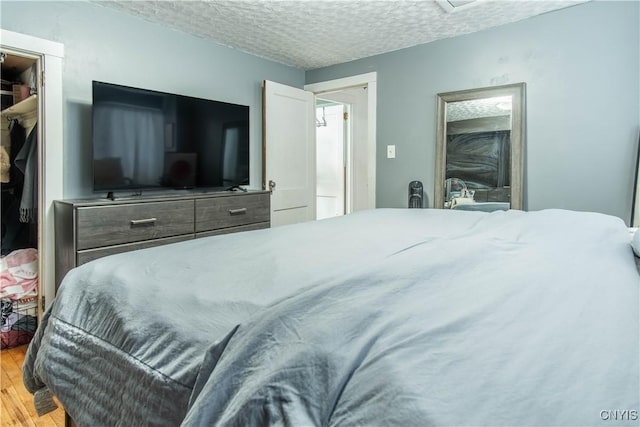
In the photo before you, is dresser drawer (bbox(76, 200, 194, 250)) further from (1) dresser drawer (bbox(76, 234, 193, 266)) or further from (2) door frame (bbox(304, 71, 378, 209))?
(2) door frame (bbox(304, 71, 378, 209))

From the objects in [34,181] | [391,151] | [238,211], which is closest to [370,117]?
[391,151]

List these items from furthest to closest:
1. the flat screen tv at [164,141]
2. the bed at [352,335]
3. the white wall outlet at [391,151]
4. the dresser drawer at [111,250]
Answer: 1. the white wall outlet at [391,151]
2. the flat screen tv at [164,141]
3. the dresser drawer at [111,250]
4. the bed at [352,335]

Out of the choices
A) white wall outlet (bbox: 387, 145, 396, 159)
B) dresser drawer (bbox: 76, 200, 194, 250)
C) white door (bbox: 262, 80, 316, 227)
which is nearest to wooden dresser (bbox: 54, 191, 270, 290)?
dresser drawer (bbox: 76, 200, 194, 250)

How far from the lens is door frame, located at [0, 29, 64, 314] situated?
248 cm

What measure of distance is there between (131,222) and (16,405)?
111 centimetres

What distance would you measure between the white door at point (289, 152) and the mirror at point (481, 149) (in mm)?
1515

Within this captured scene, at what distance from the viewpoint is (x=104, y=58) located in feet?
9.20

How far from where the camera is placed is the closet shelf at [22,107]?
2775 millimetres

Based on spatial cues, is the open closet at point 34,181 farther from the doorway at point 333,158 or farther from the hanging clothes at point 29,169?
the doorway at point 333,158

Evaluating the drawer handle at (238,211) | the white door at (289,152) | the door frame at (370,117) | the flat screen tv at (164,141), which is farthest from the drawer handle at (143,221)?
the door frame at (370,117)

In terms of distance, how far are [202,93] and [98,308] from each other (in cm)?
278

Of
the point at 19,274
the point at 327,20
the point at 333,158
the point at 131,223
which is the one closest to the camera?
the point at 131,223

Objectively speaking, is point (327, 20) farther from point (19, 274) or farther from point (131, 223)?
point (19, 274)

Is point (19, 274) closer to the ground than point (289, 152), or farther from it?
closer to the ground
